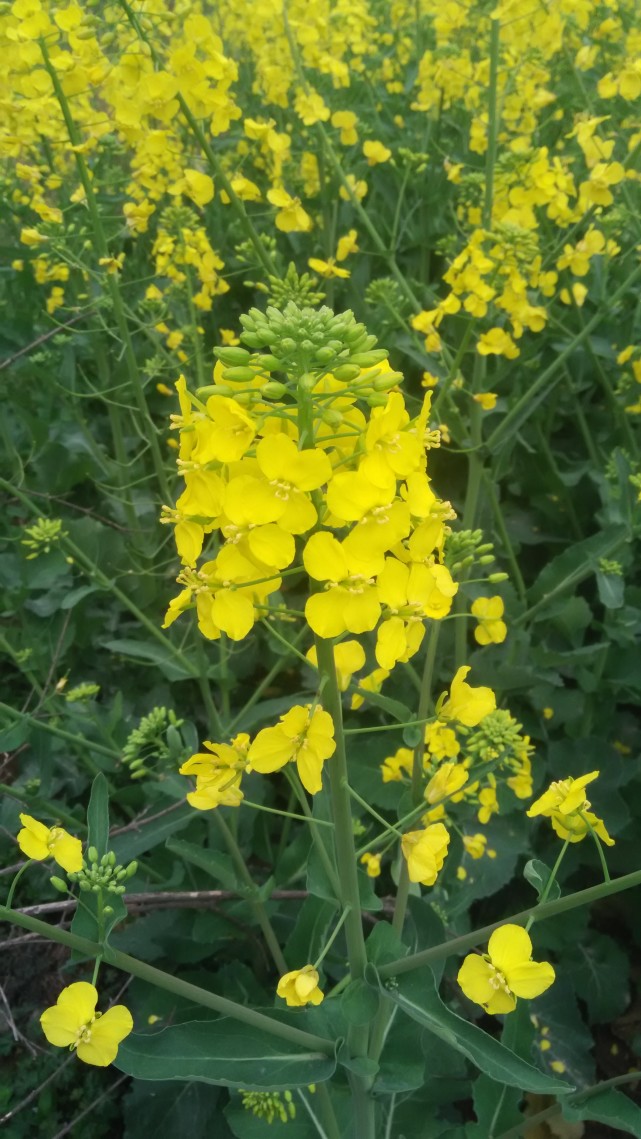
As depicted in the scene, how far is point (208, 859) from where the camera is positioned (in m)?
2.10

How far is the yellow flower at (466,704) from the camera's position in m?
1.51

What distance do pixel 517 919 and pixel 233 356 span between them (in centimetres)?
103

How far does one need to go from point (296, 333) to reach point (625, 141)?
4.06 meters

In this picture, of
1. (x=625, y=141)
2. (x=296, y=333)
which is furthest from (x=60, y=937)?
(x=625, y=141)

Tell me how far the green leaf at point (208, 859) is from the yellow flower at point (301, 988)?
65 cm

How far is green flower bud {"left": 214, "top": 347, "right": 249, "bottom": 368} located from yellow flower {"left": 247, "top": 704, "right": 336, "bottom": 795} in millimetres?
548

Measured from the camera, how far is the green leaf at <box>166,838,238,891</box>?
2.03m

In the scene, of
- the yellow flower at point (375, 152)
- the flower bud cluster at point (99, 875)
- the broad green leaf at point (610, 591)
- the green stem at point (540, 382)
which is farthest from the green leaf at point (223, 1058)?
the yellow flower at point (375, 152)

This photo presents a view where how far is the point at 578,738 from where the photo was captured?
3201 mm

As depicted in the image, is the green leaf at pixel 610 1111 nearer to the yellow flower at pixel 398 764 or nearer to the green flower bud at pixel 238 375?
the yellow flower at pixel 398 764

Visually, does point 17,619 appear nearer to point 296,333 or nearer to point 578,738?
point 578,738

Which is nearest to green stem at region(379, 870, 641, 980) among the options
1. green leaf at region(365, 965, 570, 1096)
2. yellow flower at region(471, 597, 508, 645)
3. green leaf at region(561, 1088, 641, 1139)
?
green leaf at region(365, 965, 570, 1096)

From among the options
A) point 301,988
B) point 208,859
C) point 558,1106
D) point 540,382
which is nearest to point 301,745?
point 301,988

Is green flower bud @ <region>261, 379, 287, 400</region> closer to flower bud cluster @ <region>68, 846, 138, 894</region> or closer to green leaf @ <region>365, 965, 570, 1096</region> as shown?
flower bud cluster @ <region>68, 846, 138, 894</region>
